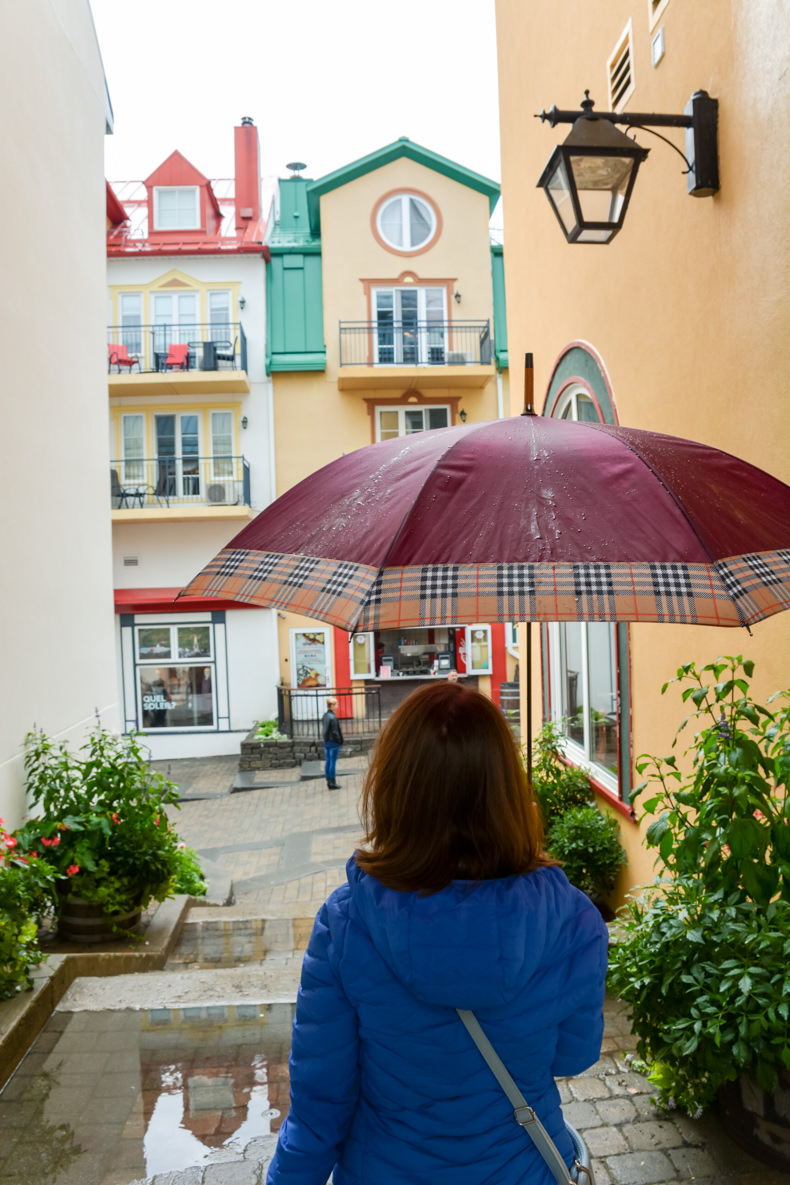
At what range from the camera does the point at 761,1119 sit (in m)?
2.97

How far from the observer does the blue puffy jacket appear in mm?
1592

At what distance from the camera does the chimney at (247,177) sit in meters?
20.5

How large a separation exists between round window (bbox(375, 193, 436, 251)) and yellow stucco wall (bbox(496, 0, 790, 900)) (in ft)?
38.3

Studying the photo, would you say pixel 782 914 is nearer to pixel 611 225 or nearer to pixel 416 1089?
pixel 416 1089

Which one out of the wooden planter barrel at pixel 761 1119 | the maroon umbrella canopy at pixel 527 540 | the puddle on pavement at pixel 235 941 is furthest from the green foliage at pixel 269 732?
the maroon umbrella canopy at pixel 527 540

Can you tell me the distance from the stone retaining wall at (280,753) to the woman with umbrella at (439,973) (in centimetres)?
1491

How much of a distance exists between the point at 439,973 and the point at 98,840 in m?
4.70

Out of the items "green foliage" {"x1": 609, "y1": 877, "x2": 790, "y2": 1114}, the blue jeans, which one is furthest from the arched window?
the blue jeans

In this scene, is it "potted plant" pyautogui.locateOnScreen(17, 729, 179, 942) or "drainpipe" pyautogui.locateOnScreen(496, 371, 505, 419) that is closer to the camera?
"potted plant" pyautogui.locateOnScreen(17, 729, 179, 942)

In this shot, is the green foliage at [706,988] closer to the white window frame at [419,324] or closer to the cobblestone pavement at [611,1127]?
the cobblestone pavement at [611,1127]

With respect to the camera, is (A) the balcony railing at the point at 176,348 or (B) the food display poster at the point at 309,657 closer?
(A) the balcony railing at the point at 176,348

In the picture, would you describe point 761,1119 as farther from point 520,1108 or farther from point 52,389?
point 52,389

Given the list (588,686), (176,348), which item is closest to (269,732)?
(176,348)

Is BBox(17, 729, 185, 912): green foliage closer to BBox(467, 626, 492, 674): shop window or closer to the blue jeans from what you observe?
the blue jeans
